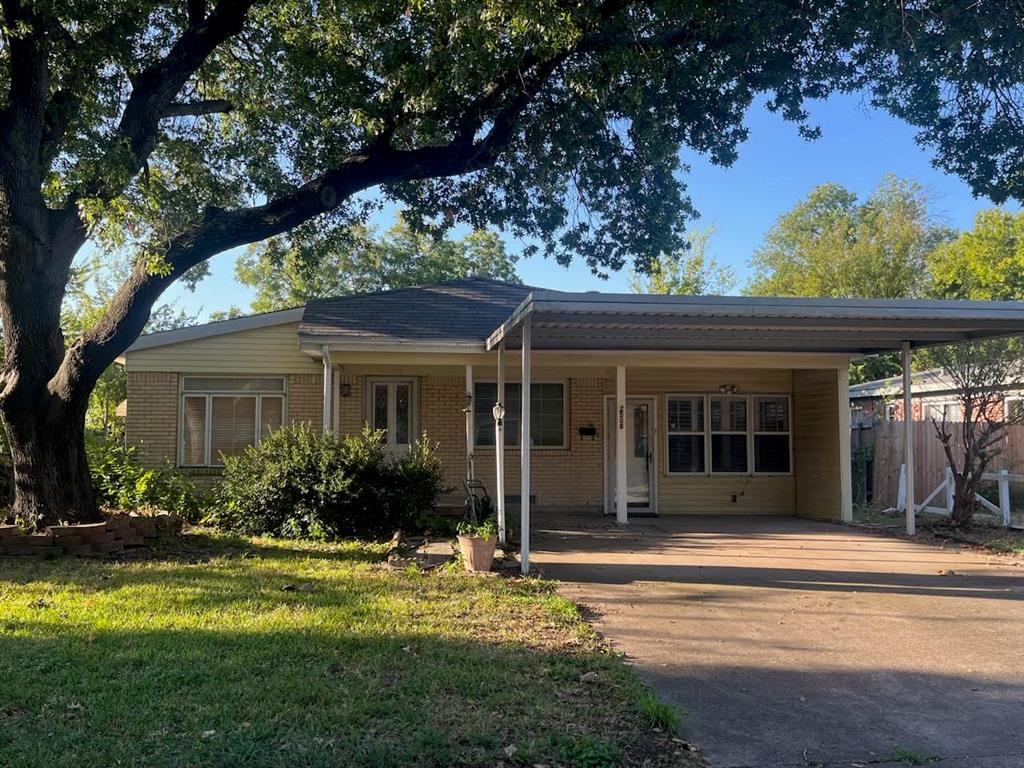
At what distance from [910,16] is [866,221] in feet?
90.5

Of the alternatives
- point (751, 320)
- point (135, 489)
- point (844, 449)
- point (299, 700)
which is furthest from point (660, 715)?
point (844, 449)

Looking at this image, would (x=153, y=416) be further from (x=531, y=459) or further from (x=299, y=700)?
(x=299, y=700)

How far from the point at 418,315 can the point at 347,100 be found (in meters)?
4.39

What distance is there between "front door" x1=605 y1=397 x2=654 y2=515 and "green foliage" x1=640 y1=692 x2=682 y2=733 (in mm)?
9883

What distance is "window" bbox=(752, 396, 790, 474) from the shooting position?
14828 millimetres

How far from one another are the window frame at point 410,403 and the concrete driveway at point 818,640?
4532 millimetres

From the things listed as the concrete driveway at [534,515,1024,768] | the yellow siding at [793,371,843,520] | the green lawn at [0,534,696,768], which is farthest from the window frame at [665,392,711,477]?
the green lawn at [0,534,696,768]

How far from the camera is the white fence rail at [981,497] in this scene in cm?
1222

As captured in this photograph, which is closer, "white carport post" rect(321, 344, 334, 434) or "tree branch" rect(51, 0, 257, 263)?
"tree branch" rect(51, 0, 257, 263)

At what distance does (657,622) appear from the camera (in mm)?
6594

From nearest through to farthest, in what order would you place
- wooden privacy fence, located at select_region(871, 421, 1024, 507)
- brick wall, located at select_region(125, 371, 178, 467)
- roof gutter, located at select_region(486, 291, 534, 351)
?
1. roof gutter, located at select_region(486, 291, 534, 351)
2. brick wall, located at select_region(125, 371, 178, 467)
3. wooden privacy fence, located at select_region(871, 421, 1024, 507)

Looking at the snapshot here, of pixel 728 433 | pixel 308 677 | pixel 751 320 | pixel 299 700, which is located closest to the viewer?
pixel 299 700

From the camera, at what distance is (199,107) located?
1140cm

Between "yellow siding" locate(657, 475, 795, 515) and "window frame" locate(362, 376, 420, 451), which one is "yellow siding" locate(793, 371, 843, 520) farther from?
"window frame" locate(362, 376, 420, 451)
